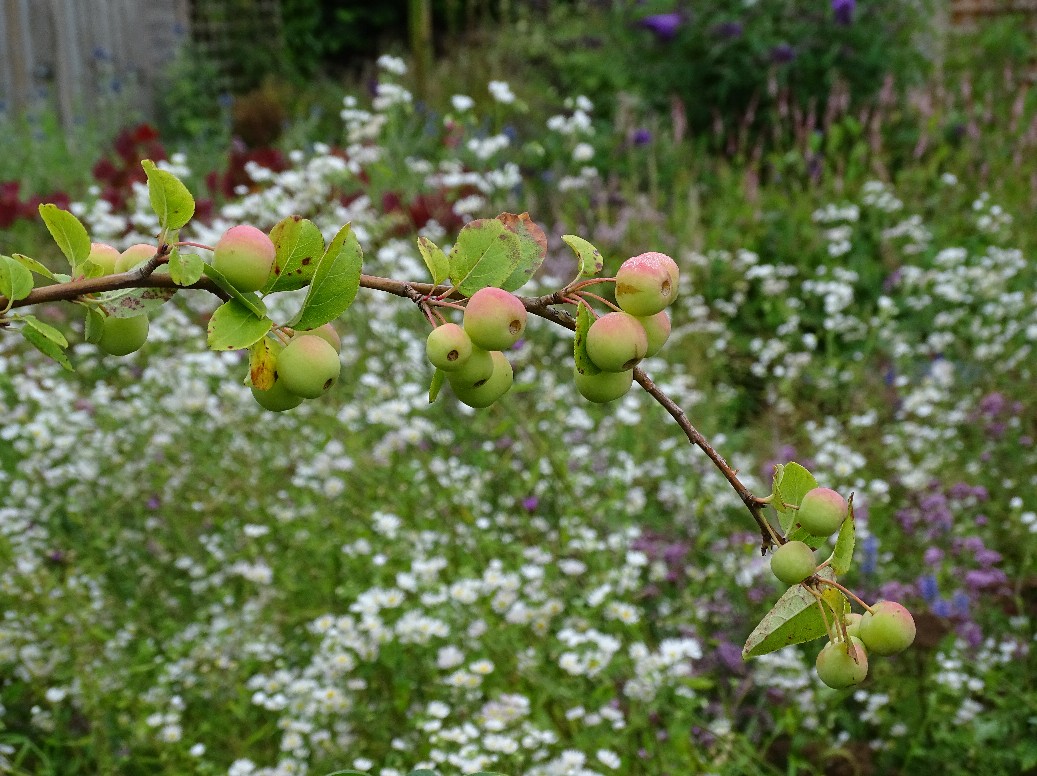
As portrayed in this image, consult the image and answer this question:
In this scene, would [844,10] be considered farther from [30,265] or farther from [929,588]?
[30,265]

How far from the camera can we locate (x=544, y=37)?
8211 millimetres

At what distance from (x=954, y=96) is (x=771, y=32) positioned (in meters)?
1.38

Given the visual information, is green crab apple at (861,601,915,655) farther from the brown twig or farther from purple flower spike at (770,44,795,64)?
purple flower spike at (770,44,795,64)

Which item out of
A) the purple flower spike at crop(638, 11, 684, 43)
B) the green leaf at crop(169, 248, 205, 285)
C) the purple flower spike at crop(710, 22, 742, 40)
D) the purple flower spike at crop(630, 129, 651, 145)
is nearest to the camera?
the green leaf at crop(169, 248, 205, 285)

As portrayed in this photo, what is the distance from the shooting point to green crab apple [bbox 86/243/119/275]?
2.14 ft

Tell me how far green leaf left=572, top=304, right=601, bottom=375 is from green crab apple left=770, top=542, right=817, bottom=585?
0.48 feet

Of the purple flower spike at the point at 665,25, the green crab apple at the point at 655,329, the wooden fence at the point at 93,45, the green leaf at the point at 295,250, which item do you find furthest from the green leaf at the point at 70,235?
the wooden fence at the point at 93,45

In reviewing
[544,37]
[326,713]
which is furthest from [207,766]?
[544,37]

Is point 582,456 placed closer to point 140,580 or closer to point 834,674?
point 140,580

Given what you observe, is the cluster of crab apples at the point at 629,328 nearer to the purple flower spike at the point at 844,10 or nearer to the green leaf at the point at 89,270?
the green leaf at the point at 89,270

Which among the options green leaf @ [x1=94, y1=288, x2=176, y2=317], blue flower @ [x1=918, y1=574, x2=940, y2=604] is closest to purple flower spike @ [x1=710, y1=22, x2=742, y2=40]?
blue flower @ [x1=918, y1=574, x2=940, y2=604]

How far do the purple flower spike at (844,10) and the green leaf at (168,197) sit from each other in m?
5.41

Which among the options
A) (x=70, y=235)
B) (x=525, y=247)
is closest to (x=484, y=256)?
(x=525, y=247)

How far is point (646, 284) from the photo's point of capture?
55 cm
